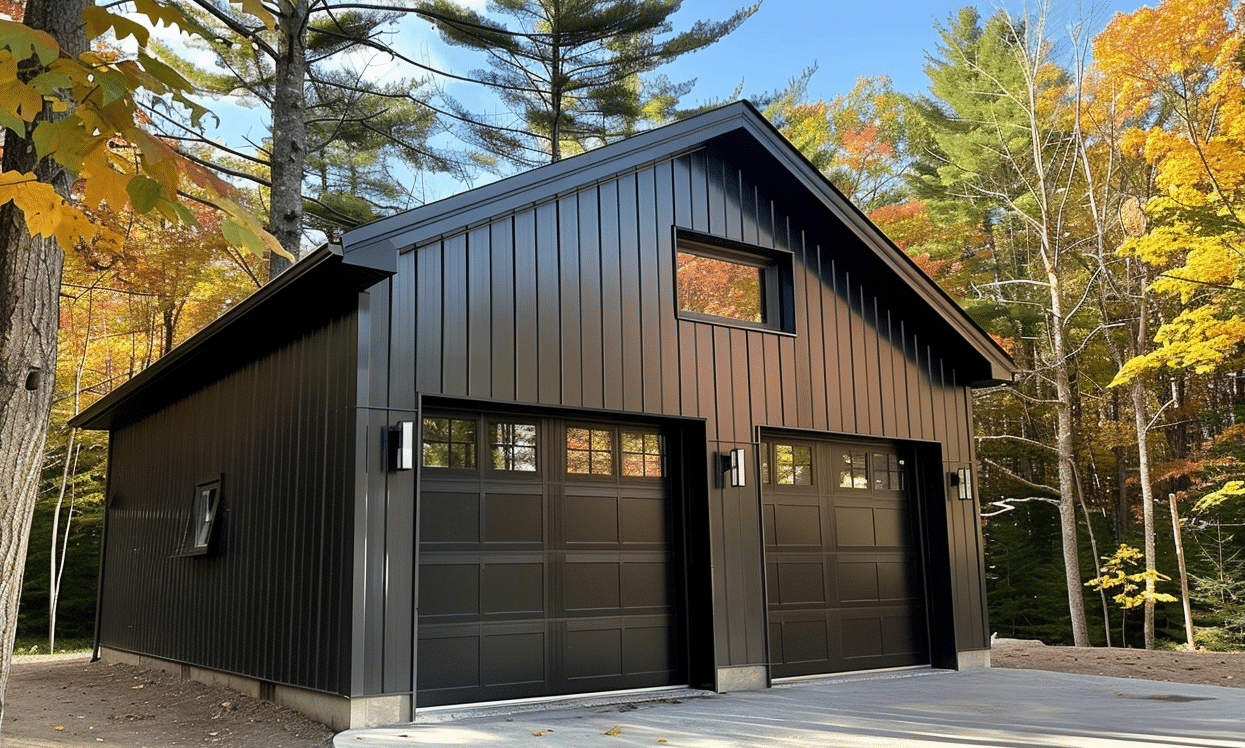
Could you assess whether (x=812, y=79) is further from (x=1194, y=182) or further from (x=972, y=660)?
(x=972, y=660)

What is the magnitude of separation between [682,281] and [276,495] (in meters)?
3.92

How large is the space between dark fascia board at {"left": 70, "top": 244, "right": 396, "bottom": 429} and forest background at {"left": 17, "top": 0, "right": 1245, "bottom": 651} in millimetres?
4430

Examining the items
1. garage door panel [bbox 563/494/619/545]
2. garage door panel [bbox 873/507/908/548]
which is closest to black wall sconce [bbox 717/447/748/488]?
garage door panel [bbox 563/494/619/545]

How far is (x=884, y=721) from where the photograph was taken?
6.50m

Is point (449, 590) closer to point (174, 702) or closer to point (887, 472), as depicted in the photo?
point (174, 702)

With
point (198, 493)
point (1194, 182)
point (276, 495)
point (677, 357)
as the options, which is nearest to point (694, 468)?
point (677, 357)

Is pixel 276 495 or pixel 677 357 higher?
pixel 677 357

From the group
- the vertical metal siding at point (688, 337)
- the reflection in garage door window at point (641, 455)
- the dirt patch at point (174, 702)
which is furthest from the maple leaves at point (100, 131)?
the reflection in garage door window at point (641, 455)

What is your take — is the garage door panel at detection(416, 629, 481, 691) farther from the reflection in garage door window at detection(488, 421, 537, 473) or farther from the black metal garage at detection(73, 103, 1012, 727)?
the reflection in garage door window at detection(488, 421, 537, 473)

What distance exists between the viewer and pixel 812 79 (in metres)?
22.6

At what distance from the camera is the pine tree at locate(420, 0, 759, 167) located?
656 inches

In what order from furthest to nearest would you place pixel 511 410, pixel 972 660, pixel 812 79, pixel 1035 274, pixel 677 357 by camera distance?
pixel 812 79 → pixel 1035 274 → pixel 972 660 → pixel 677 357 → pixel 511 410

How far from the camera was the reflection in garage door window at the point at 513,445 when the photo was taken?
24.2 ft

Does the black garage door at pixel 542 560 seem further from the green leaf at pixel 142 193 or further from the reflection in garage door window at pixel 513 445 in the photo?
the green leaf at pixel 142 193
